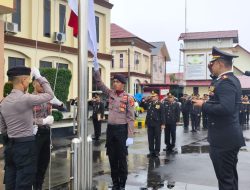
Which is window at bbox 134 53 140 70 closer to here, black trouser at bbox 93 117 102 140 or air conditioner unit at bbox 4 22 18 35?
air conditioner unit at bbox 4 22 18 35

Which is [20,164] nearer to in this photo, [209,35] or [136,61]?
[136,61]

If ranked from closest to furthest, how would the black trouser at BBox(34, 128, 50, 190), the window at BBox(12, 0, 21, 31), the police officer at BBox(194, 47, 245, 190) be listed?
the police officer at BBox(194, 47, 245, 190) → the black trouser at BBox(34, 128, 50, 190) → the window at BBox(12, 0, 21, 31)

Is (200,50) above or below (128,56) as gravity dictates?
above

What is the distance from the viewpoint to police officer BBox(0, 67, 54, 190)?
4.64 m

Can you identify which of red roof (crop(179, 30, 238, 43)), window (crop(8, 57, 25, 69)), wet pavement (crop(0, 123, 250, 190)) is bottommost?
wet pavement (crop(0, 123, 250, 190))

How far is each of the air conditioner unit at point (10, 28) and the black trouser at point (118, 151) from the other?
1266 centimetres

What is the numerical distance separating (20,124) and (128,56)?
99.4ft

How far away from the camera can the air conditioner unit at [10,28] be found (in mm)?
17797

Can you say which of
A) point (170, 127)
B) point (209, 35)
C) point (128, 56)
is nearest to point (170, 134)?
point (170, 127)

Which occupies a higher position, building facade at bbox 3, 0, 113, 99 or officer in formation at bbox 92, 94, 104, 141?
building facade at bbox 3, 0, 113, 99

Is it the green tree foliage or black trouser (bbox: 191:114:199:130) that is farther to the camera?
black trouser (bbox: 191:114:199:130)

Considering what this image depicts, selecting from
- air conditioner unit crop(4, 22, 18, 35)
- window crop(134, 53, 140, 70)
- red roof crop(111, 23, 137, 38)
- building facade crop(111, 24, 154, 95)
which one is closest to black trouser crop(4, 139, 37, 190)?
air conditioner unit crop(4, 22, 18, 35)

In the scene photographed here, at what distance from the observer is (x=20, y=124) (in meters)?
4.69

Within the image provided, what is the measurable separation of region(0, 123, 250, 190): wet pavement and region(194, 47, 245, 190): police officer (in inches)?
89.4
